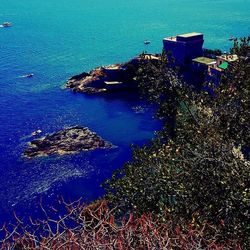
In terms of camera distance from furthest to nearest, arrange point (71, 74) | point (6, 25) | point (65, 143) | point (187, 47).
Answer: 1. point (6, 25)
2. point (71, 74)
3. point (187, 47)
4. point (65, 143)

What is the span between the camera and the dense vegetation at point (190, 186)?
11578mm

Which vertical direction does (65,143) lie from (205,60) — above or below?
below

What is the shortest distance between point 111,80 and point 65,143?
102ft

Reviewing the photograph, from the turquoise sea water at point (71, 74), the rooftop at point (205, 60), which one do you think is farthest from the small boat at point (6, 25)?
the rooftop at point (205, 60)

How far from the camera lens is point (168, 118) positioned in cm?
2588

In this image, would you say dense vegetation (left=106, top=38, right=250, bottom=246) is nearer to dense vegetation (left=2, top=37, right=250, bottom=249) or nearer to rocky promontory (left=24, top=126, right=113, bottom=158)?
dense vegetation (left=2, top=37, right=250, bottom=249)

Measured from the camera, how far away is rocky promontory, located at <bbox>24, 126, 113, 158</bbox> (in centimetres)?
5747

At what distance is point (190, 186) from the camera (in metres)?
16.5

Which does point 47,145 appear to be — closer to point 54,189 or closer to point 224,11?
point 54,189

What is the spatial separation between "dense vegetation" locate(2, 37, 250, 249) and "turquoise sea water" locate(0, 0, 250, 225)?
26.9m

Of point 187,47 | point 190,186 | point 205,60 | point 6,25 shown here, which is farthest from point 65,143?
point 6,25

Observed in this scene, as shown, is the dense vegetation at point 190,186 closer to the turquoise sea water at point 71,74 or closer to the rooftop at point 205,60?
the turquoise sea water at point 71,74

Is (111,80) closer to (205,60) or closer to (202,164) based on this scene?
(205,60)

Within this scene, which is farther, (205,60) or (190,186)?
(205,60)
